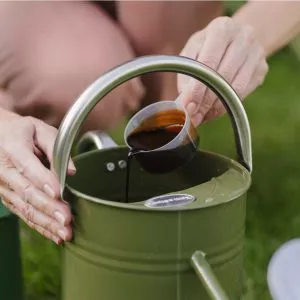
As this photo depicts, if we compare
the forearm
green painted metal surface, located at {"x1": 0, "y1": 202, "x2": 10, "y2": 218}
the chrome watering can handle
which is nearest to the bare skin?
the forearm

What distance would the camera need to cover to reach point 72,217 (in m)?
1.44

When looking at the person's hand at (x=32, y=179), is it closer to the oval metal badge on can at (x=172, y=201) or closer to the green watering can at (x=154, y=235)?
the green watering can at (x=154, y=235)

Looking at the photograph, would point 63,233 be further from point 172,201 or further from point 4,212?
point 4,212

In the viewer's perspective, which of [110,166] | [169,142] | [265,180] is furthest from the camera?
[265,180]

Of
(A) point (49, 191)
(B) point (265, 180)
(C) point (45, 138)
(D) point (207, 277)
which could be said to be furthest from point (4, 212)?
(B) point (265, 180)

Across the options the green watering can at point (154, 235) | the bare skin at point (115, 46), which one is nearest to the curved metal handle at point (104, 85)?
the green watering can at point (154, 235)

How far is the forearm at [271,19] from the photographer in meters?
2.28

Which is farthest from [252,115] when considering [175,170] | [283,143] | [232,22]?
[175,170]

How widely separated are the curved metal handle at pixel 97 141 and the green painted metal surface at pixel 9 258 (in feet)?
0.80

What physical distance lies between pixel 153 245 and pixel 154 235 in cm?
2

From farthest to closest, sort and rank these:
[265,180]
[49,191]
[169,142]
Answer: [265,180] < [169,142] < [49,191]

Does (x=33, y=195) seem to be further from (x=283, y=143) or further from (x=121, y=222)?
(x=283, y=143)

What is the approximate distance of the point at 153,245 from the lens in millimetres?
1366

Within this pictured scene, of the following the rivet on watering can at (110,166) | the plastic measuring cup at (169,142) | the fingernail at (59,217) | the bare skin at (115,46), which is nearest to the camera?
the fingernail at (59,217)
